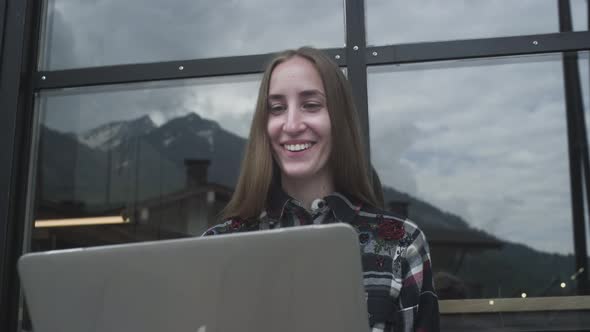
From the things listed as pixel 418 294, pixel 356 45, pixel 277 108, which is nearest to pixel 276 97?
pixel 277 108

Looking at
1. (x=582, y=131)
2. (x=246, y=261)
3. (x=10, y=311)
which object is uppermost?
(x=582, y=131)

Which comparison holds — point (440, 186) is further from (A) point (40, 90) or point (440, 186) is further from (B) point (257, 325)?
(B) point (257, 325)

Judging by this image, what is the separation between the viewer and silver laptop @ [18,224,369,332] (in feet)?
2.16

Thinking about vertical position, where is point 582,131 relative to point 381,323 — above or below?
above

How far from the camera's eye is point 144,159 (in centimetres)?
398

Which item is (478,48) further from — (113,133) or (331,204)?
(113,133)

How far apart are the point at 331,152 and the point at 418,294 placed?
334 millimetres

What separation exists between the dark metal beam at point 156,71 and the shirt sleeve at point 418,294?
1023 millimetres

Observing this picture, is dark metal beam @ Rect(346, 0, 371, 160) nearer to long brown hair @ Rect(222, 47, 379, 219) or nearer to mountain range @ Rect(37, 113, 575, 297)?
long brown hair @ Rect(222, 47, 379, 219)

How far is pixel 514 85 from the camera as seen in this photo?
11.3 feet

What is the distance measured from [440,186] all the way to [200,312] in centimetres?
337

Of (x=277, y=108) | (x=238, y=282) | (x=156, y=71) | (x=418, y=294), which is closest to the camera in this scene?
(x=238, y=282)

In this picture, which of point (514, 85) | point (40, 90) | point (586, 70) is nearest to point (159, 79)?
point (40, 90)

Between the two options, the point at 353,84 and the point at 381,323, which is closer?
the point at 381,323
